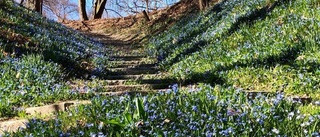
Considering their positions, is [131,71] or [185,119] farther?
[131,71]

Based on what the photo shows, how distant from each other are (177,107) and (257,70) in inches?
120

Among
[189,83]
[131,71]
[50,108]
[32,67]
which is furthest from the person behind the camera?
[131,71]

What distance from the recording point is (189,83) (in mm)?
8461

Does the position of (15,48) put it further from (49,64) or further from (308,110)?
(308,110)

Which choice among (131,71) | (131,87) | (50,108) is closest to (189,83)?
(131,87)

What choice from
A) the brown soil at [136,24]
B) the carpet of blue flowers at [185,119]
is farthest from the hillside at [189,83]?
the brown soil at [136,24]

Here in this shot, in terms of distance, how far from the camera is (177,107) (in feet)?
16.0

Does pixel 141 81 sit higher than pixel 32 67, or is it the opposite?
pixel 32 67

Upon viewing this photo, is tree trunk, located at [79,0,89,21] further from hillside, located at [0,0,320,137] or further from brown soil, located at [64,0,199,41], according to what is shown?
hillside, located at [0,0,320,137]

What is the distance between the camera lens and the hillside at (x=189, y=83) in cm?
421

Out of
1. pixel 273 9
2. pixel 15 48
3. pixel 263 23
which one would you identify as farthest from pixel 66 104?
pixel 273 9

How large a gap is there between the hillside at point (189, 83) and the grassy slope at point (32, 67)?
23mm

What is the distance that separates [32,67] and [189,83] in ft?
10.6

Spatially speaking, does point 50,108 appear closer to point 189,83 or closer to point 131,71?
point 189,83
